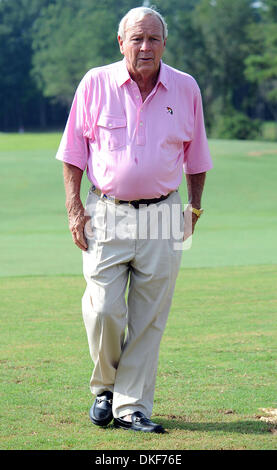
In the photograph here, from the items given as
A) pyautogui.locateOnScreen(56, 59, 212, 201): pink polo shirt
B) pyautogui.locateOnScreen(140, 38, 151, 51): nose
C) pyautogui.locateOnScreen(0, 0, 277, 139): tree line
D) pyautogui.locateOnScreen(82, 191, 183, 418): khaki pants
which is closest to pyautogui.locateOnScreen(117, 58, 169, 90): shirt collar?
pyautogui.locateOnScreen(56, 59, 212, 201): pink polo shirt

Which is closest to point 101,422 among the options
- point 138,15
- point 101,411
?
point 101,411

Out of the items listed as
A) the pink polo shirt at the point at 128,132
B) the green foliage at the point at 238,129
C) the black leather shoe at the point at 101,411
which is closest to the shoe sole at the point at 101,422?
the black leather shoe at the point at 101,411

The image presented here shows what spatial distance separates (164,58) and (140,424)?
2924 inches

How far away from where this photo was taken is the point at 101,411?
438cm

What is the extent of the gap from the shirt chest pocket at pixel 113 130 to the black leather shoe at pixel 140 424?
1477mm

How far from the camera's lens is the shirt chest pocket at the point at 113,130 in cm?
426

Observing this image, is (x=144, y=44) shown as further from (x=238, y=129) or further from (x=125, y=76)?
(x=238, y=129)

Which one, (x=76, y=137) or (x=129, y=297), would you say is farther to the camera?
(x=129, y=297)

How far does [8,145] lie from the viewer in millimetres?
34125

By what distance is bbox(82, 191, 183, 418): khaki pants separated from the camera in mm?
4348

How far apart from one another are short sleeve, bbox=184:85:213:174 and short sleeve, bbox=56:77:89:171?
64 cm

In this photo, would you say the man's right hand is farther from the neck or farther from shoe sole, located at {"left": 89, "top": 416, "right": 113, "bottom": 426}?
shoe sole, located at {"left": 89, "top": 416, "right": 113, "bottom": 426}

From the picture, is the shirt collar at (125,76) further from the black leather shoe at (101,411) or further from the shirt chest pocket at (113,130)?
the black leather shoe at (101,411)

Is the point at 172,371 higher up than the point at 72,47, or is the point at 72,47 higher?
the point at 72,47
